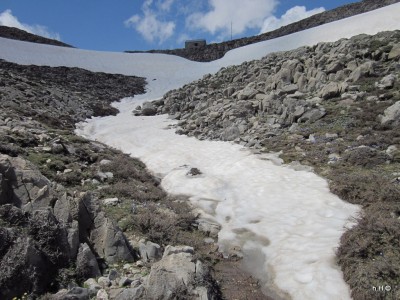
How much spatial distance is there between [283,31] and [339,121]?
46.6 metres

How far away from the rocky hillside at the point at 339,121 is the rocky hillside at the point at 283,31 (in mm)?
26471

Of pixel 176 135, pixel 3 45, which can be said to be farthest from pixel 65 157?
pixel 3 45

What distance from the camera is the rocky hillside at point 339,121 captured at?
735 cm

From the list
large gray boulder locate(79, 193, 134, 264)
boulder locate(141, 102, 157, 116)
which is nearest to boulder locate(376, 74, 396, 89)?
large gray boulder locate(79, 193, 134, 264)

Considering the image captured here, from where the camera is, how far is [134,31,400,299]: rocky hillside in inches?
290

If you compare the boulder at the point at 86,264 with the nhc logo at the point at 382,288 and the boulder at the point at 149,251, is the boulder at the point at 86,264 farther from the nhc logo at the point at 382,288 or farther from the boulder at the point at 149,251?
the nhc logo at the point at 382,288

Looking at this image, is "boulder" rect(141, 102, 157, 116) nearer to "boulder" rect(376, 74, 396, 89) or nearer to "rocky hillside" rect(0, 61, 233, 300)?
"boulder" rect(376, 74, 396, 89)

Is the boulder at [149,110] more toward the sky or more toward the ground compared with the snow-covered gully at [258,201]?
more toward the sky

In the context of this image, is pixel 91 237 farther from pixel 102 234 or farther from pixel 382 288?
pixel 382 288

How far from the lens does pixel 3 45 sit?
5078 centimetres

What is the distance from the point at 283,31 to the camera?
197ft

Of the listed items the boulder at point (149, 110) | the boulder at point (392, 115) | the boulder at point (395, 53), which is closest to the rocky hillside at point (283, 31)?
the boulder at point (395, 53)

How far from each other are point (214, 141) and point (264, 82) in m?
9.18

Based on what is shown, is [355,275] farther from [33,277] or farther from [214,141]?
[214,141]
